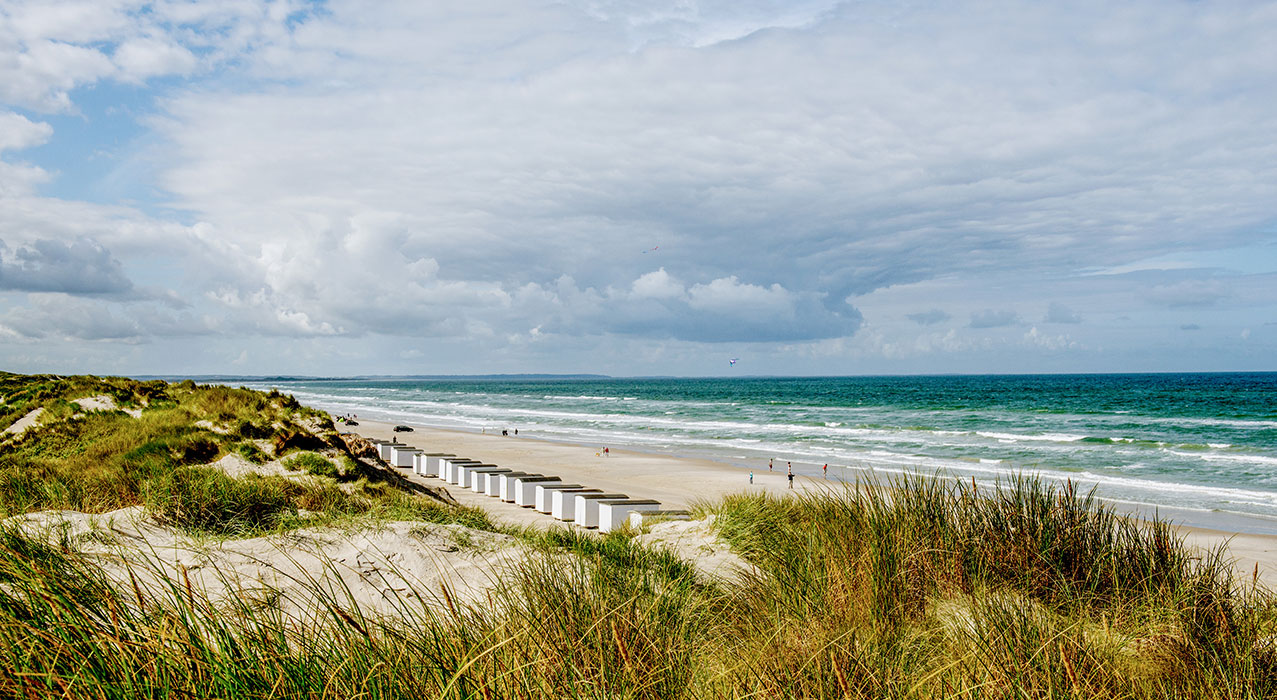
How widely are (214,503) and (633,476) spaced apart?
1640 cm

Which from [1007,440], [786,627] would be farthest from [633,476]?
[786,627]

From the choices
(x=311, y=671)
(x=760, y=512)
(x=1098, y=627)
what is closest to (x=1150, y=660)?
(x=1098, y=627)

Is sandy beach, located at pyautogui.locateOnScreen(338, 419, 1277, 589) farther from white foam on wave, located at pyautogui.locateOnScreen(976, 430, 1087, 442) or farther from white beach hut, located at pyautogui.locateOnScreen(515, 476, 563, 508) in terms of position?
white foam on wave, located at pyautogui.locateOnScreen(976, 430, 1087, 442)

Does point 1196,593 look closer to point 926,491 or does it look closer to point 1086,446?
point 926,491

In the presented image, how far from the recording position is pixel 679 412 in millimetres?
58875

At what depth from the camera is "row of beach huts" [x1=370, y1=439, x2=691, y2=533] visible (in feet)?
40.2

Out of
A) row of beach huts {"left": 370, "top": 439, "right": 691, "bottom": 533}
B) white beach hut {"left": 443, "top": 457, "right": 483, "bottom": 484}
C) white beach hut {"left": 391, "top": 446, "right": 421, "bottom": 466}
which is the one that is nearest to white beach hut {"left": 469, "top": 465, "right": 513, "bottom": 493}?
row of beach huts {"left": 370, "top": 439, "right": 691, "bottom": 533}

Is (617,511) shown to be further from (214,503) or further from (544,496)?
(214,503)

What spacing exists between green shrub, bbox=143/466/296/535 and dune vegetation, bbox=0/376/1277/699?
1.2 inches

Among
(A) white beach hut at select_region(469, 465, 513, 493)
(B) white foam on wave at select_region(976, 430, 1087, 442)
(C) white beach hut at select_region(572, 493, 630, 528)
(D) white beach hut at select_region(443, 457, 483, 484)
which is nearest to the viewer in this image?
(C) white beach hut at select_region(572, 493, 630, 528)

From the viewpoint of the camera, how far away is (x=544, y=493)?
14.8 meters

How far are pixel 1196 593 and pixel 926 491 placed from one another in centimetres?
177

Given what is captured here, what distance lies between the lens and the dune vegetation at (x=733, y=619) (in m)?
2.46

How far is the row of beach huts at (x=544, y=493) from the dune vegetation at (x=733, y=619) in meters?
3.86
